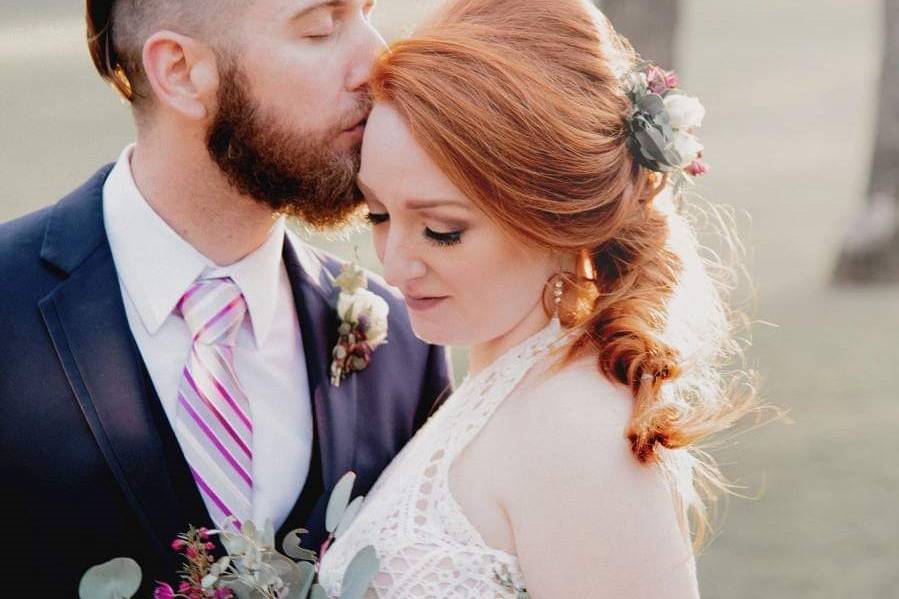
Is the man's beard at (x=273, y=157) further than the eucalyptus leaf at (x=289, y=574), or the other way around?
the man's beard at (x=273, y=157)

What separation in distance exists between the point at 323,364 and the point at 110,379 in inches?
24.3

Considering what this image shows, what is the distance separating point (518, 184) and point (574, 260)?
30 cm

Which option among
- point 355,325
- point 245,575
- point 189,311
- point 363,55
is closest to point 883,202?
point 355,325

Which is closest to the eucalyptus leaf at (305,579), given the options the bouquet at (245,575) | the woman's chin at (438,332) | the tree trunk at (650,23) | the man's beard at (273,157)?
the bouquet at (245,575)

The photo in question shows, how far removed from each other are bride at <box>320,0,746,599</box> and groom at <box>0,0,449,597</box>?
15.8 inches

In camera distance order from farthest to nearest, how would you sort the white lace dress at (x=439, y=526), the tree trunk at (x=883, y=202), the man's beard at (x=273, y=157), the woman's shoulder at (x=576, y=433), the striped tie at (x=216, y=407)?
the tree trunk at (x=883, y=202) < the man's beard at (x=273, y=157) < the striped tie at (x=216, y=407) < the white lace dress at (x=439, y=526) < the woman's shoulder at (x=576, y=433)

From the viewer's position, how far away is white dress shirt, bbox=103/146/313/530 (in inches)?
123

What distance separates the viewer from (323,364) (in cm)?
338

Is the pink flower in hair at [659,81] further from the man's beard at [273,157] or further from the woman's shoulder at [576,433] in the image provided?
the man's beard at [273,157]

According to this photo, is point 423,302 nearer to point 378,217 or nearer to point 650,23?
point 378,217

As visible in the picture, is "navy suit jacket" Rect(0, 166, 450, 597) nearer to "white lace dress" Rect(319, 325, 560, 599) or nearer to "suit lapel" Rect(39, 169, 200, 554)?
"suit lapel" Rect(39, 169, 200, 554)

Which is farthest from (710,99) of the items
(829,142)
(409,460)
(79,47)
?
(409,460)

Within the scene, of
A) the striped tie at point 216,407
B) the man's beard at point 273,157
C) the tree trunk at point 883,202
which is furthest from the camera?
the tree trunk at point 883,202

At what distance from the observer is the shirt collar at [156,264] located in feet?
10.3
